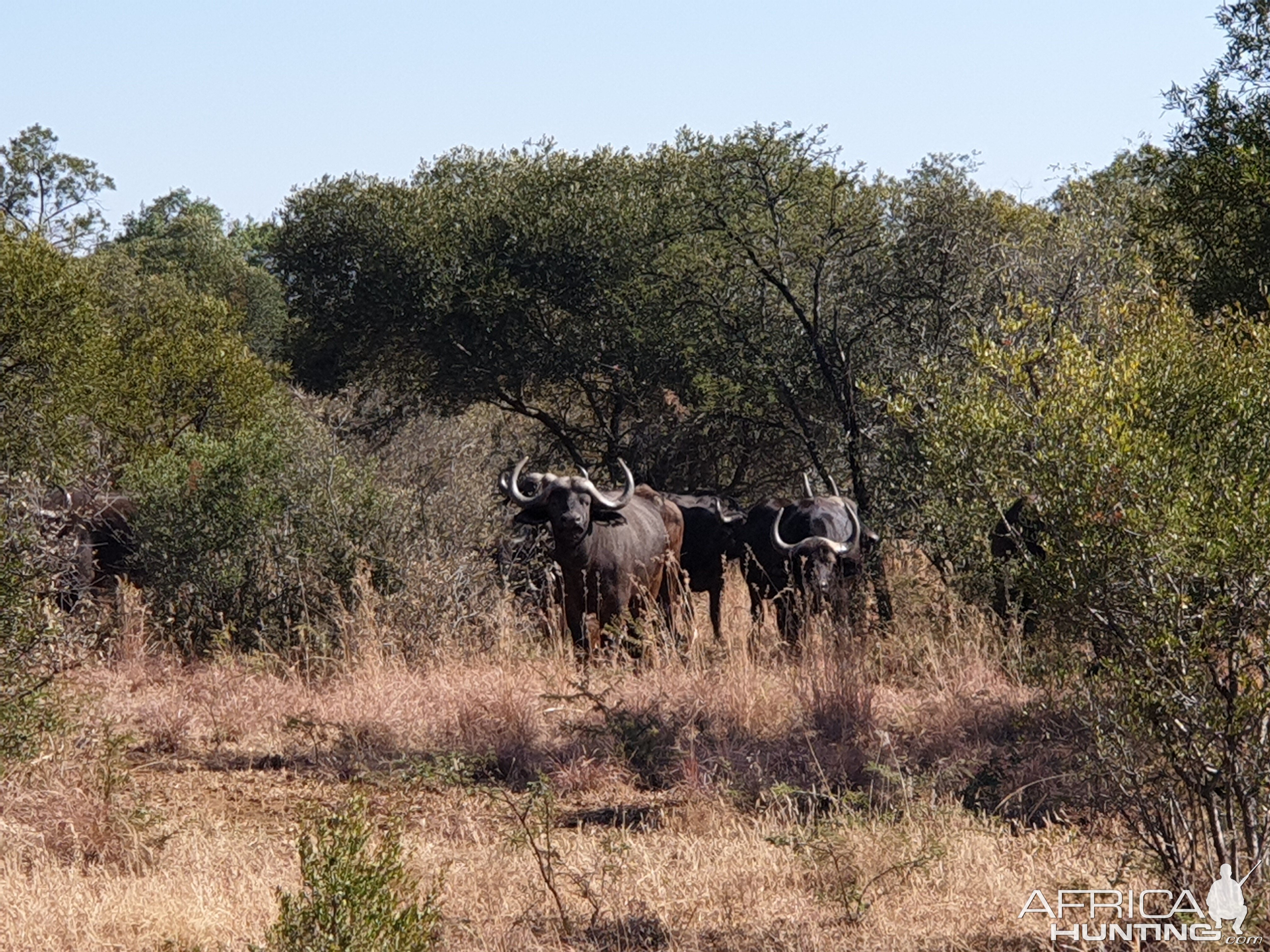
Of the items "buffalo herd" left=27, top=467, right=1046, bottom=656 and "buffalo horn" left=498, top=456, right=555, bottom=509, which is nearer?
"buffalo herd" left=27, top=467, right=1046, bottom=656

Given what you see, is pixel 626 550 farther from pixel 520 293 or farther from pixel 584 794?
pixel 520 293

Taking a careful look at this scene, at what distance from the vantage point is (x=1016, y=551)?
10523mm

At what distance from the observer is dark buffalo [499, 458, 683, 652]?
12312mm

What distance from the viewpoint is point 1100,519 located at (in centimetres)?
541

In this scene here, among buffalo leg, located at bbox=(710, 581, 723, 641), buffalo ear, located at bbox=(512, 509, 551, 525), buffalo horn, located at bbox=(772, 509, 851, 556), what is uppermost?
buffalo ear, located at bbox=(512, 509, 551, 525)

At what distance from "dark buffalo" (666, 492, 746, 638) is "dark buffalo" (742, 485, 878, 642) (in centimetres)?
79

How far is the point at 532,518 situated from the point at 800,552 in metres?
2.45

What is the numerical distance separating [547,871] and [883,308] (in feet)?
28.6

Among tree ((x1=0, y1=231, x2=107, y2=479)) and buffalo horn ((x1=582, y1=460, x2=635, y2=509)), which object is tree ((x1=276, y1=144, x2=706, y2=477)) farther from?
tree ((x1=0, y1=231, x2=107, y2=479))

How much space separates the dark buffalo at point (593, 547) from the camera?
12312mm

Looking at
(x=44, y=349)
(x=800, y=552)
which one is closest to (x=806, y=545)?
(x=800, y=552)

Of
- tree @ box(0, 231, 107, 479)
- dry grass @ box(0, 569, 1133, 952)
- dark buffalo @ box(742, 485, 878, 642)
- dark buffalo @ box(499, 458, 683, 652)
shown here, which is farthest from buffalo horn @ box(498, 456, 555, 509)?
tree @ box(0, 231, 107, 479)

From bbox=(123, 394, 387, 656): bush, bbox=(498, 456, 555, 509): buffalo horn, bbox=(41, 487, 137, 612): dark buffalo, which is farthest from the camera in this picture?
bbox=(498, 456, 555, 509): buffalo horn

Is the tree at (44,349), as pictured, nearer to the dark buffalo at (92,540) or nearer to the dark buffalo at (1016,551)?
the dark buffalo at (92,540)
